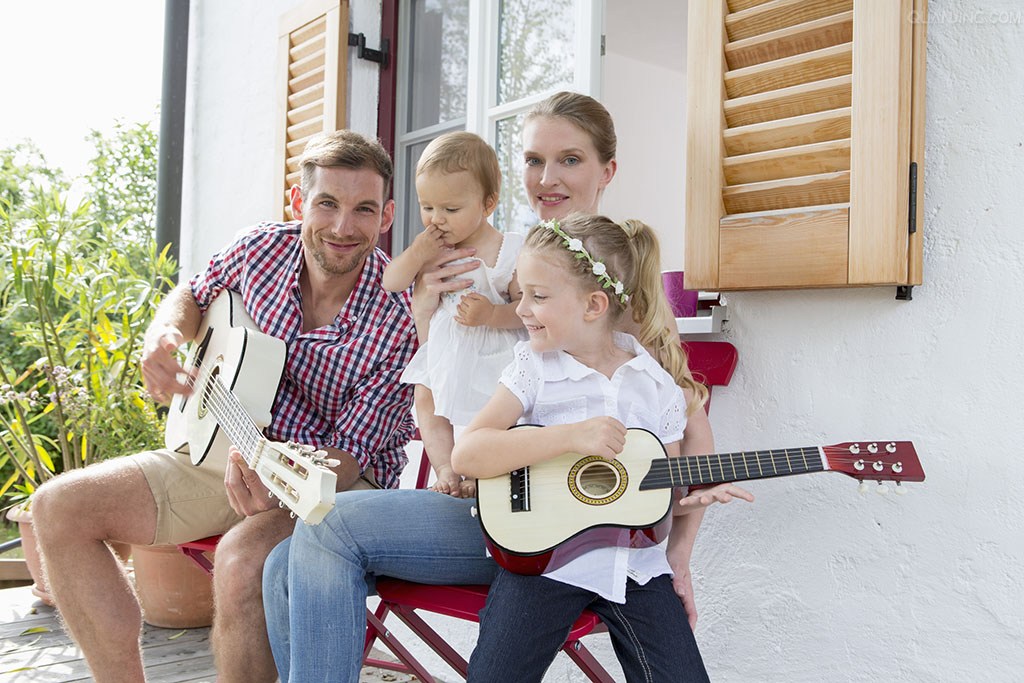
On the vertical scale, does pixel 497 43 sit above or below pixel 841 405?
above

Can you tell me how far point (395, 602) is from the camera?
160cm

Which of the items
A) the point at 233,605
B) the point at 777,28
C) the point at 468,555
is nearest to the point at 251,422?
the point at 233,605

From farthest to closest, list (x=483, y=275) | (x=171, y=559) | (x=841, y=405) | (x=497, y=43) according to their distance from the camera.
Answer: (x=171, y=559)
(x=497, y=43)
(x=483, y=275)
(x=841, y=405)

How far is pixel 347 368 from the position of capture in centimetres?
206

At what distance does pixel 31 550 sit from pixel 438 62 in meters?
2.25

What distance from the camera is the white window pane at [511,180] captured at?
262 centimetres

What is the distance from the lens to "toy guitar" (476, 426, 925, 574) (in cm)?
137

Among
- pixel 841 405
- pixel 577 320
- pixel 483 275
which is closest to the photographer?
pixel 577 320

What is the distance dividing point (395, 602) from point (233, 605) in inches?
14.1

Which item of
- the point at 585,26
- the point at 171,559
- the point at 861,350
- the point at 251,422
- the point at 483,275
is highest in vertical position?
the point at 585,26

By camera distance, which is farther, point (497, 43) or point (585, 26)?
point (497, 43)

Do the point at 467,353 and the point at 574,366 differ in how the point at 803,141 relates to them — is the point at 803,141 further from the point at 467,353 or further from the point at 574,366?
the point at 467,353

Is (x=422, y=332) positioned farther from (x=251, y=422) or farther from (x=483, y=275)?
(x=251, y=422)

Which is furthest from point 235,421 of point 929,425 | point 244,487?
point 929,425
